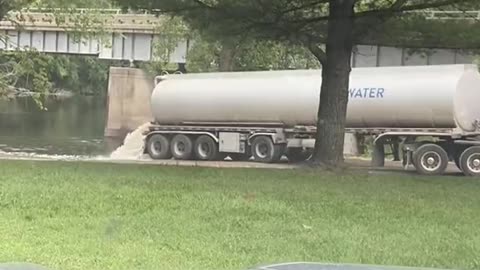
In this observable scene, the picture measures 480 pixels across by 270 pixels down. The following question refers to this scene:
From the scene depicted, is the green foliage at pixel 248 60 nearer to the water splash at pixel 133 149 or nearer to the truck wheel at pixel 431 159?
the water splash at pixel 133 149

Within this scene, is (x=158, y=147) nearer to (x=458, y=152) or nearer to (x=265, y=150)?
(x=265, y=150)

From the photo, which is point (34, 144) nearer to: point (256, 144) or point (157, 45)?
point (157, 45)

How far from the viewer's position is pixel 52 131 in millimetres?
47406

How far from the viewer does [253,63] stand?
→ 129 feet

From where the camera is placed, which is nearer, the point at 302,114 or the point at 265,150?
the point at 302,114

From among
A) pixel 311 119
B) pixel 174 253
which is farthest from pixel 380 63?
pixel 174 253

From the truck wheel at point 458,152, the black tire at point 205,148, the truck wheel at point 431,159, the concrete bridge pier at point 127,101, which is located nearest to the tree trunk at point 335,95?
the truck wheel at point 431,159

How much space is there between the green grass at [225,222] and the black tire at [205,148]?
13818 millimetres

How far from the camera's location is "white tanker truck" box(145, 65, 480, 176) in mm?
22016

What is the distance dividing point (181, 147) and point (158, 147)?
1125 millimetres

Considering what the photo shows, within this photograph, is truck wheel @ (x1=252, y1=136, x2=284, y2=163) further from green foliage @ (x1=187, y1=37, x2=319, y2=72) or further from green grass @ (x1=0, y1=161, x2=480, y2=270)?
green grass @ (x1=0, y1=161, x2=480, y2=270)

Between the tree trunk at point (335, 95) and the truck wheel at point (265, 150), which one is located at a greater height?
the tree trunk at point (335, 95)

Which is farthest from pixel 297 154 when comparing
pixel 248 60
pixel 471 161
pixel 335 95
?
pixel 248 60

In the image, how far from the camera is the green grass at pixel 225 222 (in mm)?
7250
